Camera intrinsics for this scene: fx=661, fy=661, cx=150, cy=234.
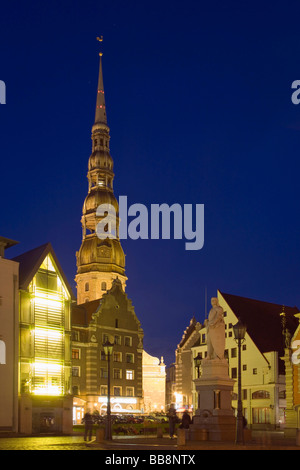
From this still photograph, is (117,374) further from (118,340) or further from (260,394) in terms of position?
(260,394)

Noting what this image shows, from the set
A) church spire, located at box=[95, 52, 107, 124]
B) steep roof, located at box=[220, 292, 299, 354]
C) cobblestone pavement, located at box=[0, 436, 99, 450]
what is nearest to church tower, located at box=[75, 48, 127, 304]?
church spire, located at box=[95, 52, 107, 124]

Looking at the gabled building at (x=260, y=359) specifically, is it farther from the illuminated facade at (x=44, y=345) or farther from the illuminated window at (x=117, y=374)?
the illuminated facade at (x=44, y=345)

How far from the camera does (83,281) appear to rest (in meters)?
115

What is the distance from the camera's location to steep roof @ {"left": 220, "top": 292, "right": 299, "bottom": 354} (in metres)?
Result: 73.2

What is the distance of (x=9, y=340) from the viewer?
5531 centimetres

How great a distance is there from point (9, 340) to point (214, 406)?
27.7 meters

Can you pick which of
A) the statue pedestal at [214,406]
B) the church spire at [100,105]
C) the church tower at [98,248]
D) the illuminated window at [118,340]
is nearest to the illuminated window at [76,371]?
the illuminated window at [118,340]

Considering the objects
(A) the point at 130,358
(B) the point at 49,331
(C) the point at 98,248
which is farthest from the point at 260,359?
(C) the point at 98,248

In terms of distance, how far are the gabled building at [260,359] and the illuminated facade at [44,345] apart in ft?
64.6

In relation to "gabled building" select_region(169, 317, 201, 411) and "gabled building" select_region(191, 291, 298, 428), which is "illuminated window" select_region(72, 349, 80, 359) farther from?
"gabled building" select_region(169, 317, 201, 411)

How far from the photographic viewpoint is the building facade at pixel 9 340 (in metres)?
53.6
